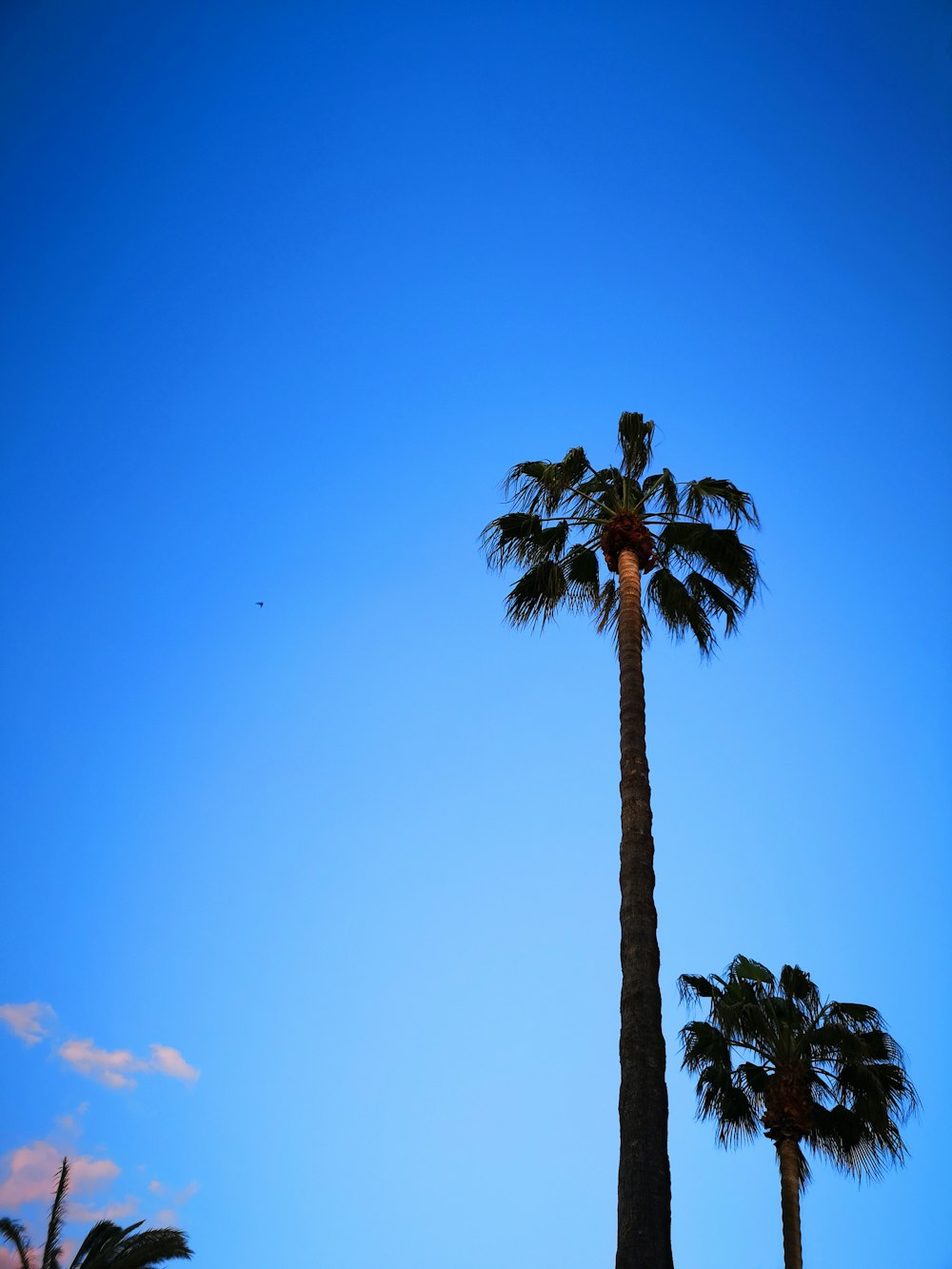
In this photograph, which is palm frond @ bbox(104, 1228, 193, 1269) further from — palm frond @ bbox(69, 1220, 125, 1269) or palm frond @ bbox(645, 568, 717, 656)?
palm frond @ bbox(645, 568, 717, 656)

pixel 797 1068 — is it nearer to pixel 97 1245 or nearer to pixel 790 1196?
pixel 790 1196

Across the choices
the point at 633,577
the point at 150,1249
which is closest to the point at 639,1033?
the point at 633,577

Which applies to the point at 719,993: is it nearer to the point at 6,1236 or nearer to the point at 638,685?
the point at 638,685

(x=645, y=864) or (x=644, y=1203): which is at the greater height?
(x=645, y=864)

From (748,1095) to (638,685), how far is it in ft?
36.7

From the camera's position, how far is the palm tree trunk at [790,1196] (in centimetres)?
1841

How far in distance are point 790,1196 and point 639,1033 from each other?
11834 mm

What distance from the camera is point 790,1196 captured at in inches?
729

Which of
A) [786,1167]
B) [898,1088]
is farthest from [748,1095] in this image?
[898,1088]

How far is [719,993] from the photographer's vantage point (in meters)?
20.4

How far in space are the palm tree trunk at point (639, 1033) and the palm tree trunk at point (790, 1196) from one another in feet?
35.9

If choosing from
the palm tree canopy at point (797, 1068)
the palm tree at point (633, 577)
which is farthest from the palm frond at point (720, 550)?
the palm tree canopy at point (797, 1068)

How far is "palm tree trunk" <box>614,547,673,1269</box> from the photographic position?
8500 millimetres

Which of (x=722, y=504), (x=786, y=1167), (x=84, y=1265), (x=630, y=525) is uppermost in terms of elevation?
(x=722, y=504)
